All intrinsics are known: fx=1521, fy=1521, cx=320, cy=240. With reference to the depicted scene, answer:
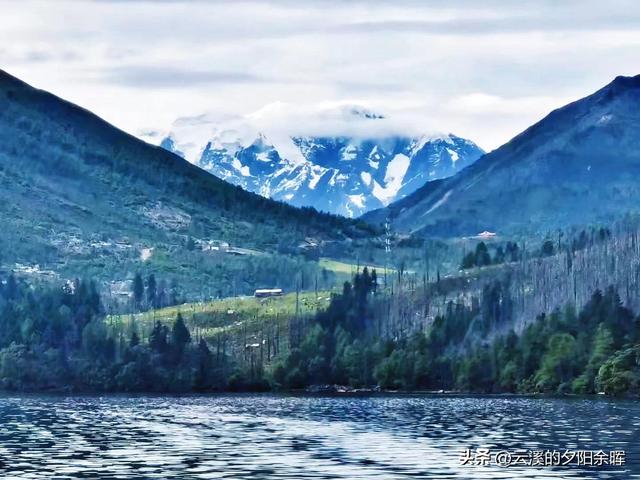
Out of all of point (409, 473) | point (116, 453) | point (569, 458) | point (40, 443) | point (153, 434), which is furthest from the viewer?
point (153, 434)

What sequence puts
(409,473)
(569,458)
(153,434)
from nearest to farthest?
1. (409,473)
2. (569,458)
3. (153,434)

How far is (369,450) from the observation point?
514 ft

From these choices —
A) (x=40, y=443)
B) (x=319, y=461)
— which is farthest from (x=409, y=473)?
(x=40, y=443)

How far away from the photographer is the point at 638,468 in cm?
13262

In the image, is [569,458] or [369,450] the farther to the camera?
[369,450]

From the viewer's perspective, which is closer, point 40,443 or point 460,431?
point 40,443

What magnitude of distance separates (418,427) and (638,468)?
209 ft

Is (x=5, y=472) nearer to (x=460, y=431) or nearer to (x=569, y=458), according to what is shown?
(x=569, y=458)

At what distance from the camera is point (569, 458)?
143 metres

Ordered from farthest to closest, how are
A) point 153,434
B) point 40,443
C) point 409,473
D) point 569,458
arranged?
point 153,434
point 40,443
point 569,458
point 409,473

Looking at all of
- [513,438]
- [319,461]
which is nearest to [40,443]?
[319,461]

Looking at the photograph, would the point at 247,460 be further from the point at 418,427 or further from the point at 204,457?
the point at 418,427

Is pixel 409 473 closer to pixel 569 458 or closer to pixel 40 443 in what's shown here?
pixel 569 458

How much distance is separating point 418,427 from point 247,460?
172 ft
